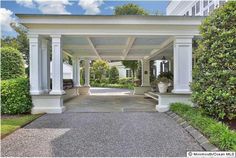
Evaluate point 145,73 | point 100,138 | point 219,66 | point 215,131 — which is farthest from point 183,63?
point 145,73

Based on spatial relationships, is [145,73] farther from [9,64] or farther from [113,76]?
[113,76]

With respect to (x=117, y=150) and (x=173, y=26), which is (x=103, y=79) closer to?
(x=173, y=26)

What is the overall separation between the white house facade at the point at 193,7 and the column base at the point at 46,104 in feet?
33.6

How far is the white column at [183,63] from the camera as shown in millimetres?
8992

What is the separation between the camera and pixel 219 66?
6.13 meters

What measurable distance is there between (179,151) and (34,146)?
112 inches

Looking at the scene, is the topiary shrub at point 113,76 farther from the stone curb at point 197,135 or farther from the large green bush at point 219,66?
the large green bush at point 219,66

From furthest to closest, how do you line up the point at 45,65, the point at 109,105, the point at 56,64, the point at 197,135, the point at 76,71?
the point at 76,71 → the point at 109,105 → the point at 45,65 → the point at 56,64 → the point at 197,135

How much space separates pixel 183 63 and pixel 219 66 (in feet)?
9.58

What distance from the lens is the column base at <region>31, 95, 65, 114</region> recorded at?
28.6 feet

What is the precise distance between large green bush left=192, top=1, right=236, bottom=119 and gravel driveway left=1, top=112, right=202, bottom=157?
110cm

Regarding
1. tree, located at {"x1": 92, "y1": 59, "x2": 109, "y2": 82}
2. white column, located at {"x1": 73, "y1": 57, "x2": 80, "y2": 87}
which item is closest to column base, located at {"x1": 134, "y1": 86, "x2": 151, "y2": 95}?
white column, located at {"x1": 73, "y1": 57, "x2": 80, "y2": 87}

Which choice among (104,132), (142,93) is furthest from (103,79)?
(104,132)

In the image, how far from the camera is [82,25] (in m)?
8.81
